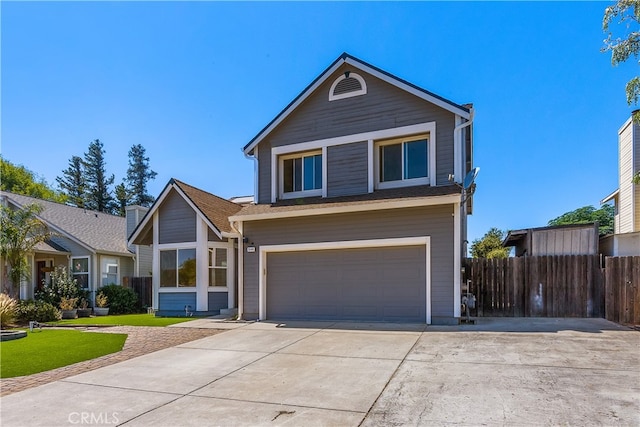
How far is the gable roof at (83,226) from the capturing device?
59.4 ft

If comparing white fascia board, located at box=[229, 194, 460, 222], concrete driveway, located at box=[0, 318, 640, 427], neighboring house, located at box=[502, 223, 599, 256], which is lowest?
concrete driveway, located at box=[0, 318, 640, 427]

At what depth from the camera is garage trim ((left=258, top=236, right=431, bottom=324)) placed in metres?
9.96

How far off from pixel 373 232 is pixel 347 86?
5.08m

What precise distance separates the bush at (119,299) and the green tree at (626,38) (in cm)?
1912

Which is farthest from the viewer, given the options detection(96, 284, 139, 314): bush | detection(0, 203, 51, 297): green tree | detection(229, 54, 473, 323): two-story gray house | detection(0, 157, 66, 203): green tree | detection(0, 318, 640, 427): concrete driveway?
detection(0, 157, 66, 203): green tree

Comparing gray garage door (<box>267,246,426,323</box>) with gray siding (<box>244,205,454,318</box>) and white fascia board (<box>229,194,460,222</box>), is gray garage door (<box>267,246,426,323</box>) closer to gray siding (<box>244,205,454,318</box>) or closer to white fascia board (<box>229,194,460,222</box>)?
gray siding (<box>244,205,454,318</box>)

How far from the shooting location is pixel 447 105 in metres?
10.8

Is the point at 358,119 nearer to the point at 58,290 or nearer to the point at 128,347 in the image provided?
the point at 128,347

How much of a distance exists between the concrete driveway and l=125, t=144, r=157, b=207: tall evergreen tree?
150 feet

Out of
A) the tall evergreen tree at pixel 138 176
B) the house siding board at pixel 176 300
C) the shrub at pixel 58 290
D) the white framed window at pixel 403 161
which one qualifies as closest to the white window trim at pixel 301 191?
the white framed window at pixel 403 161

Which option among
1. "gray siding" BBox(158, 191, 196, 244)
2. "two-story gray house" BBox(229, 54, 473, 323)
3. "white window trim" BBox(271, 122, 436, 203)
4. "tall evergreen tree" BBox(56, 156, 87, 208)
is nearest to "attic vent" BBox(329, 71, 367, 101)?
"two-story gray house" BBox(229, 54, 473, 323)

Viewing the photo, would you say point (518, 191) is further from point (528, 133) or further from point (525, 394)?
point (525, 394)

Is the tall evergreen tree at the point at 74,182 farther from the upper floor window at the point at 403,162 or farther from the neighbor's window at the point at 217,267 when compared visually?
the upper floor window at the point at 403,162

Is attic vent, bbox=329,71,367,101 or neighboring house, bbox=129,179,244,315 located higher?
attic vent, bbox=329,71,367,101
